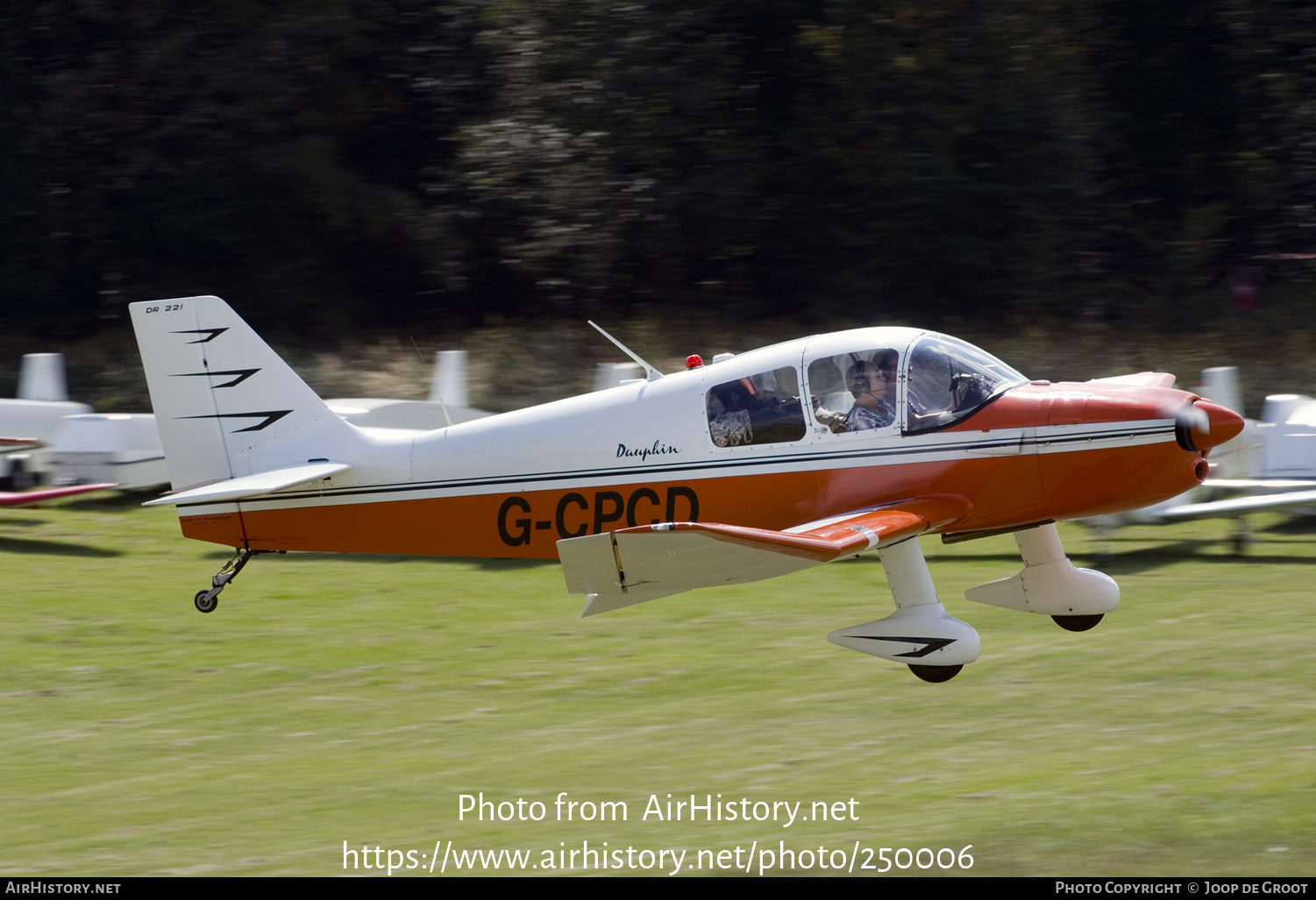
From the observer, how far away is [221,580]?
10.1m

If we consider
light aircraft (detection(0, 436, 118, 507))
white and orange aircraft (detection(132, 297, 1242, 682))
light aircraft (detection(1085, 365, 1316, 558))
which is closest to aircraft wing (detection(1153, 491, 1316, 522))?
light aircraft (detection(1085, 365, 1316, 558))

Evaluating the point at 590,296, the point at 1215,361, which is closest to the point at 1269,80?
the point at 1215,361

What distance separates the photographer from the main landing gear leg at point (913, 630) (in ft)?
27.5

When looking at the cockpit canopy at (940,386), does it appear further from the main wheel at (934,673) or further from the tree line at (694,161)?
the tree line at (694,161)

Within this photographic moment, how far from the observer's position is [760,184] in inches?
915

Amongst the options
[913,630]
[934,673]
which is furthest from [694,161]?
[913,630]

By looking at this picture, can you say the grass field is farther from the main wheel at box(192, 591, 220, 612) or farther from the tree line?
the tree line

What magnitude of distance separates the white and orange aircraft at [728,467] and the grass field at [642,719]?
0.74m

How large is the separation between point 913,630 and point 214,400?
16.3 ft

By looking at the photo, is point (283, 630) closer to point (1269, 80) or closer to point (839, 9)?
point (839, 9)

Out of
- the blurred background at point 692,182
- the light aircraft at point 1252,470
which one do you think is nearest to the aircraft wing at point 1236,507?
the light aircraft at point 1252,470

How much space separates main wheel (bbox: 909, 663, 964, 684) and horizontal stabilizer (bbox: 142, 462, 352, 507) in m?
3.98

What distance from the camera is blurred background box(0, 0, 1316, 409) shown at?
2230 cm

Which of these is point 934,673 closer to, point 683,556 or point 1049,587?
point 1049,587
